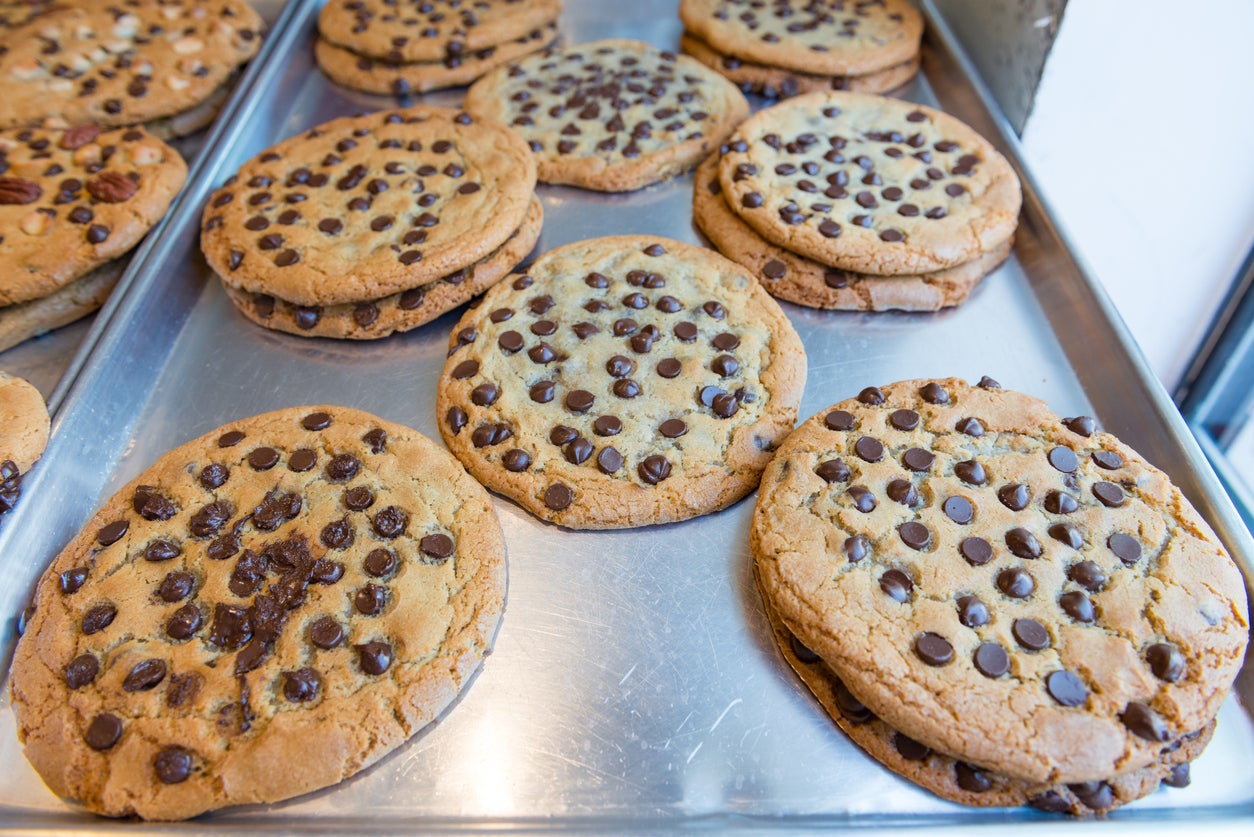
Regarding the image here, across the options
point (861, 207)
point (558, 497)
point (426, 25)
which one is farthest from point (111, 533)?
point (426, 25)

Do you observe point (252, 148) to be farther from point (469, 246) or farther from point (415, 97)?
point (469, 246)

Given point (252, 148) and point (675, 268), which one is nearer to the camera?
point (675, 268)

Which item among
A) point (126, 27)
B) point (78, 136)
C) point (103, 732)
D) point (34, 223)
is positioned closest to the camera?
point (103, 732)

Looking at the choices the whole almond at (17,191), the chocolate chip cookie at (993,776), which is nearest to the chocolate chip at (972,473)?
the chocolate chip cookie at (993,776)

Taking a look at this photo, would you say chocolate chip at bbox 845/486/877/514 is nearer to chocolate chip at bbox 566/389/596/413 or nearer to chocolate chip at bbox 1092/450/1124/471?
chocolate chip at bbox 1092/450/1124/471

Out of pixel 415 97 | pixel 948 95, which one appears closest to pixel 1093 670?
pixel 948 95

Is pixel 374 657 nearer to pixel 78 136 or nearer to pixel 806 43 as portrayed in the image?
pixel 78 136
